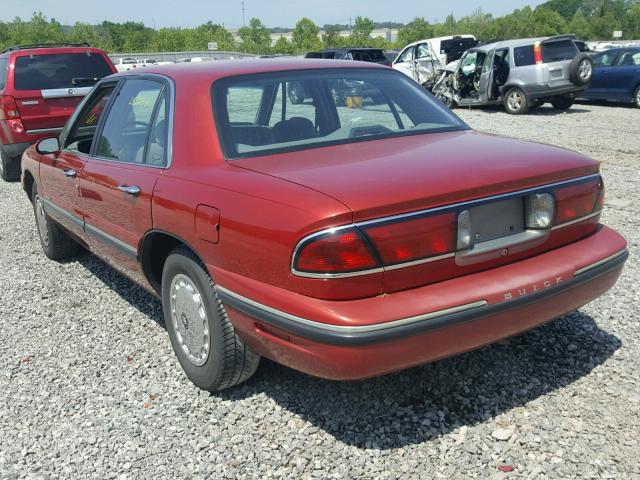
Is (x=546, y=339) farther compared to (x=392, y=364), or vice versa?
A: (x=546, y=339)

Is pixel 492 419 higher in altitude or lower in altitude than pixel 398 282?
lower

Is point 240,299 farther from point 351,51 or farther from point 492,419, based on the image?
point 351,51

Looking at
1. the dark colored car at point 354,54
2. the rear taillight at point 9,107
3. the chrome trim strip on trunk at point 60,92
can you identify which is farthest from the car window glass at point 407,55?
the rear taillight at point 9,107

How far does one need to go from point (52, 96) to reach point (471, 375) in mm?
7690

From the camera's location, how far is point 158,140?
132 inches

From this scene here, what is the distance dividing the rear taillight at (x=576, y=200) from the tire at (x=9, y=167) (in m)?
8.43

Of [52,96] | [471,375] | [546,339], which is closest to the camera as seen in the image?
[471,375]

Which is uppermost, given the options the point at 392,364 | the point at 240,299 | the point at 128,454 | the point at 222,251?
the point at 222,251

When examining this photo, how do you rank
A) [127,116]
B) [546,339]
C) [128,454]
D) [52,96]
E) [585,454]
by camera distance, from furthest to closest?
[52,96]
[127,116]
[546,339]
[128,454]
[585,454]

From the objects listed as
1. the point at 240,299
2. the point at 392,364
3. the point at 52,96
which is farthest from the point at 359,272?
the point at 52,96

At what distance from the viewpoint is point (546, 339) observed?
359cm

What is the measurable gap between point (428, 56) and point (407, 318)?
18.6 metres

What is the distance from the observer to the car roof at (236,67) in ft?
11.0

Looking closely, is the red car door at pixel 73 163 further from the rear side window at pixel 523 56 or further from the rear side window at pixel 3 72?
the rear side window at pixel 523 56
